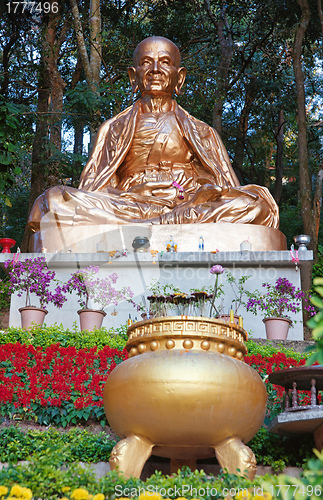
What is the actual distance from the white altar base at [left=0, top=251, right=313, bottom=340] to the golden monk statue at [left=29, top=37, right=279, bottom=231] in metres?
0.74

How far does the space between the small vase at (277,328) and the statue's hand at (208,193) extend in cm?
252

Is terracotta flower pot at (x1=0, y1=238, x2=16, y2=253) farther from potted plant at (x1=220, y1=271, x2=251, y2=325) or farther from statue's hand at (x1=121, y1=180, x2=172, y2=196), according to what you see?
potted plant at (x1=220, y1=271, x2=251, y2=325)

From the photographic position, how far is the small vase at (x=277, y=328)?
254 inches

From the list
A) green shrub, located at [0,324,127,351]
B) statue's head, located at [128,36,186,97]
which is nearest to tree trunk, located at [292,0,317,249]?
statue's head, located at [128,36,186,97]

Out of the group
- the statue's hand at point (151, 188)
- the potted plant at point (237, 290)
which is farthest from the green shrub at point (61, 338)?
the statue's hand at point (151, 188)

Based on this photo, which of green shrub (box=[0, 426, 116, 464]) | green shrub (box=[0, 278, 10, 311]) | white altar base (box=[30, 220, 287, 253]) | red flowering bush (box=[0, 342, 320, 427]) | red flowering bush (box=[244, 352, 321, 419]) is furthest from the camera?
white altar base (box=[30, 220, 287, 253])

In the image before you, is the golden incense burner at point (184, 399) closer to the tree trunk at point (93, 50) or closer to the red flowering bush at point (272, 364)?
the red flowering bush at point (272, 364)

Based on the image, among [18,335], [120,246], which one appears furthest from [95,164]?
[18,335]

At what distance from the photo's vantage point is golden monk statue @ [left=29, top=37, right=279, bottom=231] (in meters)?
8.31

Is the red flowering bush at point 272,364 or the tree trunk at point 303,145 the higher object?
the tree trunk at point 303,145

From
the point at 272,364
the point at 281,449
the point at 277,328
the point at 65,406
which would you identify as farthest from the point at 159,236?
the point at 281,449

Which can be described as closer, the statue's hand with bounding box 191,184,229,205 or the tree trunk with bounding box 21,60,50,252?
the statue's hand with bounding box 191,184,229,205

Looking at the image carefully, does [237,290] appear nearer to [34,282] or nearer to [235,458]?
[34,282]

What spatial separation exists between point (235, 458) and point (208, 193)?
5.92 metres
